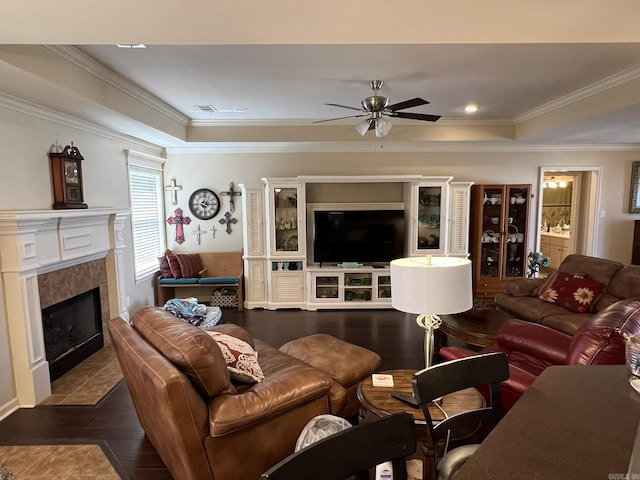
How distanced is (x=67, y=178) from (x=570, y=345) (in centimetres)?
421

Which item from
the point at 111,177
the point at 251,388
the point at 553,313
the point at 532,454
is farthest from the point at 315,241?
the point at 532,454

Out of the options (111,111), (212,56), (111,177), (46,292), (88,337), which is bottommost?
(88,337)

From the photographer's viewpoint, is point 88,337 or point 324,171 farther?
point 324,171

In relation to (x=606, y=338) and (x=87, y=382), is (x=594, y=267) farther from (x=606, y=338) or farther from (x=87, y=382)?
(x=87, y=382)

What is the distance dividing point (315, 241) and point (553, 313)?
3.08m

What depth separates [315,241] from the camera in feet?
17.8

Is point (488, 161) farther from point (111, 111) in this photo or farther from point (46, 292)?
point (46, 292)

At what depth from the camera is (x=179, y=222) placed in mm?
5684

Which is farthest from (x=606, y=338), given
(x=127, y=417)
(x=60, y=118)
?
(x=60, y=118)

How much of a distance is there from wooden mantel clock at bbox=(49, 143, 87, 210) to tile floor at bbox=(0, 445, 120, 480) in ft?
6.49

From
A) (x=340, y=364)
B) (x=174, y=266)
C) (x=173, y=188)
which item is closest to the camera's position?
(x=340, y=364)

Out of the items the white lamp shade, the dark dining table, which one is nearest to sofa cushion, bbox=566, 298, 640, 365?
the dark dining table

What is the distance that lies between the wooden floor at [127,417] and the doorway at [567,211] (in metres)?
3.50

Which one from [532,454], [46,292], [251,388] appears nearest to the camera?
[532,454]
